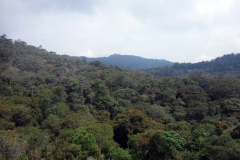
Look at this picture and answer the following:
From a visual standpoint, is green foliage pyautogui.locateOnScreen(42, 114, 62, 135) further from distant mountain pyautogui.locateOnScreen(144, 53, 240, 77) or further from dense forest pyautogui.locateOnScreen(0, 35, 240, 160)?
distant mountain pyautogui.locateOnScreen(144, 53, 240, 77)

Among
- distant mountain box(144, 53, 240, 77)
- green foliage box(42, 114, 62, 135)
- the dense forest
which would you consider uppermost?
distant mountain box(144, 53, 240, 77)

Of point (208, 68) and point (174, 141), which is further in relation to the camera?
point (208, 68)

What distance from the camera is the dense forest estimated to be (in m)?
9.39

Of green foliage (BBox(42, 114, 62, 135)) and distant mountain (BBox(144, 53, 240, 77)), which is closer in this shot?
green foliage (BBox(42, 114, 62, 135))

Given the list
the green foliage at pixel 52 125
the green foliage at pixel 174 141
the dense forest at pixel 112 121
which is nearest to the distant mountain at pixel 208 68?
the dense forest at pixel 112 121

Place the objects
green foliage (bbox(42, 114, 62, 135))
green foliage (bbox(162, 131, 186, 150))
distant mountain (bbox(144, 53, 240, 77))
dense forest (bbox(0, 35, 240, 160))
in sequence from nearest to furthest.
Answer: dense forest (bbox(0, 35, 240, 160))
green foliage (bbox(162, 131, 186, 150))
green foliage (bbox(42, 114, 62, 135))
distant mountain (bbox(144, 53, 240, 77))

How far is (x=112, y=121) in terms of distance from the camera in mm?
18219

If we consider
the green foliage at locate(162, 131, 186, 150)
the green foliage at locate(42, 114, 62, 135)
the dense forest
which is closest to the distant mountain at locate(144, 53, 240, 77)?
the dense forest

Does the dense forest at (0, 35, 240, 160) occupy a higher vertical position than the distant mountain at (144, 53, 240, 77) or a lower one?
lower

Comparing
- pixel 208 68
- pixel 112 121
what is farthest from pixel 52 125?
pixel 208 68

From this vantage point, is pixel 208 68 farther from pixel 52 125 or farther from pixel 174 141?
pixel 52 125

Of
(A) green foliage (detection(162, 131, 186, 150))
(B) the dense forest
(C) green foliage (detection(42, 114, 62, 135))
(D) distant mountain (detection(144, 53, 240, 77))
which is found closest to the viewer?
(B) the dense forest

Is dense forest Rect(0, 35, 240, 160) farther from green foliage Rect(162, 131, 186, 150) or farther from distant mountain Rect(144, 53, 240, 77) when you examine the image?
distant mountain Rect(144, 53, 240, 77)

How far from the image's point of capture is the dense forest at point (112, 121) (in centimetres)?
939
